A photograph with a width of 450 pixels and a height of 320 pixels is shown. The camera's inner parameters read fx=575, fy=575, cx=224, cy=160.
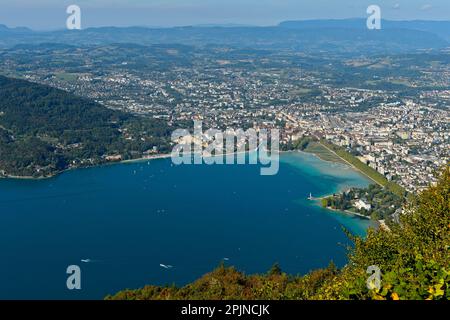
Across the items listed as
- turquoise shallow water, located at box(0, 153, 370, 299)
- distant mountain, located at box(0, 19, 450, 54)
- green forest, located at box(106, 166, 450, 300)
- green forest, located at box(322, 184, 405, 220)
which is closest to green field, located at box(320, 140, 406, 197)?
green forest, located at box(322, 184, 405, 220)

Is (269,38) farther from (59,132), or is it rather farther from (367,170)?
(367,170)

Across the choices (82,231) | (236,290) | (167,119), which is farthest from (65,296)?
(167,119)

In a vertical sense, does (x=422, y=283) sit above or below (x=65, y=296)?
above

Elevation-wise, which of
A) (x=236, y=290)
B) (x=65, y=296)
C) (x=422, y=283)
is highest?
(x=422, y=283)

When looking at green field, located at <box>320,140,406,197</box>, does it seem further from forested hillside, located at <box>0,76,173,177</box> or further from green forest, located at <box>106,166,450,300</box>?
green forest, located at <box>106,166,450,300</box>

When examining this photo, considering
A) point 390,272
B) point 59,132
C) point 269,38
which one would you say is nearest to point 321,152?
point 59,132
